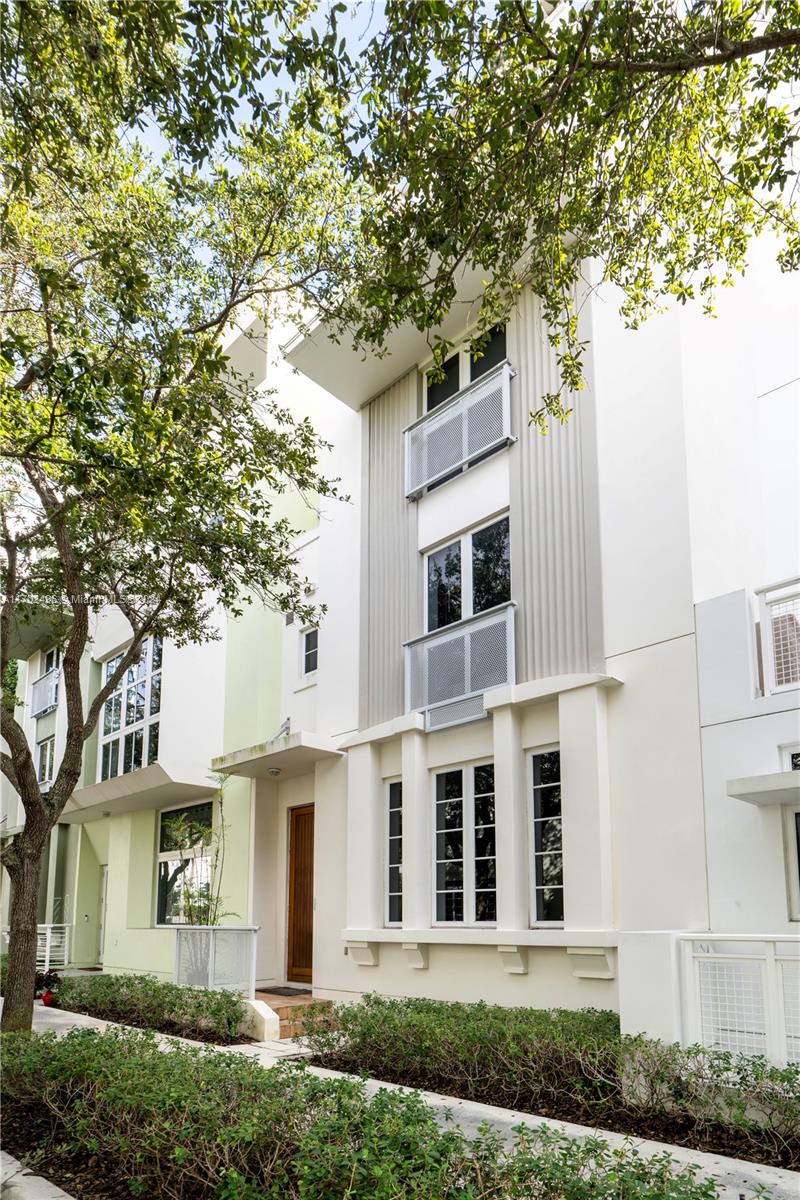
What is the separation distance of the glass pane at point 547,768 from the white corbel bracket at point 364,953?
139 inches

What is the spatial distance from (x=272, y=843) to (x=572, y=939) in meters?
7.36

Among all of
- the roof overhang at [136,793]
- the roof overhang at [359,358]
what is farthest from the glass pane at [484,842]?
the roof overhang at [136,793]

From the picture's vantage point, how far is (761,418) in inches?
443

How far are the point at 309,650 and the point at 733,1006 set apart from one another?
394 inches

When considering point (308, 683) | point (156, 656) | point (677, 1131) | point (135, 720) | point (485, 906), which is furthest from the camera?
point (135, 720)

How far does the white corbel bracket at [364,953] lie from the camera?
12867mm

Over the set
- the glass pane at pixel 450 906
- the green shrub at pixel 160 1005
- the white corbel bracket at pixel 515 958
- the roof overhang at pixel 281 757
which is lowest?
the green shrub at pixel 160 1005

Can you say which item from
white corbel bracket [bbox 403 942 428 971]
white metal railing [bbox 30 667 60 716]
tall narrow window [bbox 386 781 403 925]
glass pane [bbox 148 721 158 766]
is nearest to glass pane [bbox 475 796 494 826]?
tall narrow window [bbox 386 781 403 925]

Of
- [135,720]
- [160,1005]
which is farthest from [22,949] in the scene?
[135,720]

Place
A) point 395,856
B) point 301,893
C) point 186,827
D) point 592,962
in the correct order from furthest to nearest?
point 186,827
point 301,893
point 395,856
point 592,962

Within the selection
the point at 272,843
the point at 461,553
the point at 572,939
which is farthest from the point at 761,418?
the point at 272,843

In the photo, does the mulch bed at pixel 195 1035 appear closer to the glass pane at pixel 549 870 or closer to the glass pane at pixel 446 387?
the glass pane at pixel 549 870

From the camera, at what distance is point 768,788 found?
8.06m

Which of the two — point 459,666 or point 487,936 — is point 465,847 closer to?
point 487,936
